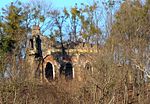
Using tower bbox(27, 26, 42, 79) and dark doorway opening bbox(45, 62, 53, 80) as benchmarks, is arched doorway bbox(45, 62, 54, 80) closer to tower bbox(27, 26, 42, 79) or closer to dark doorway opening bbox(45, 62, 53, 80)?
dark doorway opening bbox(45, 62, 53, 80)

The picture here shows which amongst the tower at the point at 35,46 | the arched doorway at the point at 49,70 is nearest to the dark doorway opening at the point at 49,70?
the arched doorway at the point at 49,70

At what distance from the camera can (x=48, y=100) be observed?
2522 centimetres

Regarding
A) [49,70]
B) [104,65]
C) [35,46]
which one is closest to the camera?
[104,65]

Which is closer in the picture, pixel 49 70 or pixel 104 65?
pixel 104 65

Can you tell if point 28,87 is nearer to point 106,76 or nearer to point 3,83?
point 3,83

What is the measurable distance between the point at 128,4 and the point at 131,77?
564cm

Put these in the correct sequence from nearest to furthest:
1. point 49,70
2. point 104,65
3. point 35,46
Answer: point 104,65 → point 35,46 → point 49,70

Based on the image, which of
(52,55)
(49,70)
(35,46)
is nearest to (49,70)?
(49,70)

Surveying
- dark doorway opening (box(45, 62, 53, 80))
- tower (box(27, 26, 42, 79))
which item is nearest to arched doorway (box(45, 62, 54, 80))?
dark doorway opening (box(45, 62, 53, 80))

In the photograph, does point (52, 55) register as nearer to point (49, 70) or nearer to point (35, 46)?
point (49, 70)

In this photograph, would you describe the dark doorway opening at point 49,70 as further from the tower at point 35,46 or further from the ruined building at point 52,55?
the tower at point 35,46

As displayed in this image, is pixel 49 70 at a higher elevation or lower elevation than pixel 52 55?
lower

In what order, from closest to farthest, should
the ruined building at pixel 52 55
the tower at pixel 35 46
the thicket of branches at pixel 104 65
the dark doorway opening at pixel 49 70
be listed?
1. the thicket of branches at pixel 104 65
2. the tower at pixel 35 46
3. the ruined building at pixel 52 55
4. the dark doorway opening at pixel 49 70

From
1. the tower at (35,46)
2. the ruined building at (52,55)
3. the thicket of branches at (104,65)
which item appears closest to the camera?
the thicket of branches at (104,65)
